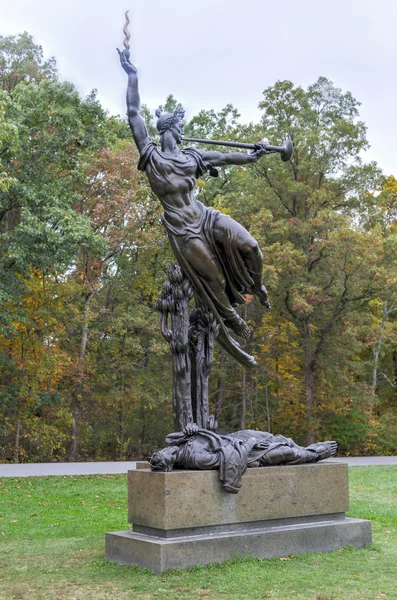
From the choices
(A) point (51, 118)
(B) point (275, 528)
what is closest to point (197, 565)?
(B) point (275, 528)

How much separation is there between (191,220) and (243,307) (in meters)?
16.6

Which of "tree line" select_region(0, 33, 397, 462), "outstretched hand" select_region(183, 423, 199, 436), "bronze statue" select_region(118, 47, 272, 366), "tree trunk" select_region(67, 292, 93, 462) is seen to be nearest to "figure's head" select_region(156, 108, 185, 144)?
"bronze statue" select_region(118, 47, 272, 366)

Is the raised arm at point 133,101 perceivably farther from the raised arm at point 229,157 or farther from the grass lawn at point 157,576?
the grass lawn at point 157,576

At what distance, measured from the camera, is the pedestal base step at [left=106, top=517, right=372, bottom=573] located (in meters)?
6.23

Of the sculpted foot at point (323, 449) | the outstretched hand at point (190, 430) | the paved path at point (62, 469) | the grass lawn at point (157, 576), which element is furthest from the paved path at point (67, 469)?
the outstretched hand at point (190, 430)

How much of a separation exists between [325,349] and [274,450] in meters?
17.0

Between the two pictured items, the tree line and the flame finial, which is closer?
the flame finial

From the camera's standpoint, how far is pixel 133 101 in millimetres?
7422

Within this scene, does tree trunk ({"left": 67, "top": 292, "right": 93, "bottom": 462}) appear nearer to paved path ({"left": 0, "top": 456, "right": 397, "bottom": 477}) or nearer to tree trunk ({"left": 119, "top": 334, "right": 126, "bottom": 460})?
tree trunk ({"left": 119, "top": 334, "right": 126, "bottom": 460})

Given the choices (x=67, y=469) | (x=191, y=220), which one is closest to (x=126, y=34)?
(x=191, y=220)

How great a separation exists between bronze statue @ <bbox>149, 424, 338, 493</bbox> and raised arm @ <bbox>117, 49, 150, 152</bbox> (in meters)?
2.92

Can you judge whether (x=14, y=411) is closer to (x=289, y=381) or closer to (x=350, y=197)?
(x=289, y=381)

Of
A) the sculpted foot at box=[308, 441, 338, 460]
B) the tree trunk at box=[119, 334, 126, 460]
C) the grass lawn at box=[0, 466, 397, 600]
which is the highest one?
the tree trunk at box=[119, 334, 126, 460]

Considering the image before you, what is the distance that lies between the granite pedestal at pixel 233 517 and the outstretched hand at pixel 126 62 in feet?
12.9
